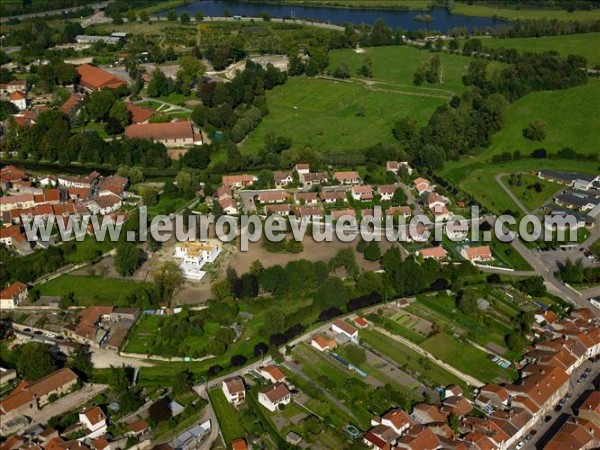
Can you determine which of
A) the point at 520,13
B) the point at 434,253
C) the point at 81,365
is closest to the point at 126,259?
the point at 81,365

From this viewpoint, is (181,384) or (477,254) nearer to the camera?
(181,384)

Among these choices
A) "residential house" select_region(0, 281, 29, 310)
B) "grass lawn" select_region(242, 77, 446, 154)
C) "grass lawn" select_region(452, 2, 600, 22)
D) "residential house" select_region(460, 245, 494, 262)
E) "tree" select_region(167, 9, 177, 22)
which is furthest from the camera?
"tree" select_region(167, 9, 177, 22)

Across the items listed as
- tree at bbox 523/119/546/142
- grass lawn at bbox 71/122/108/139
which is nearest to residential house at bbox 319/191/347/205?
tree at bbox 523/119/546/142

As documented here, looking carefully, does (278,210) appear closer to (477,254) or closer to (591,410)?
(477,254)

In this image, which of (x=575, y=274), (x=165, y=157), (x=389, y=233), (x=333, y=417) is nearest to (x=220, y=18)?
(x=165, y=157)

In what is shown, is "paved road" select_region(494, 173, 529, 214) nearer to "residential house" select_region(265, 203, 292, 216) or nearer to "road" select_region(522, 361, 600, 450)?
"residential house" select_region(265, 203, 292, 216)

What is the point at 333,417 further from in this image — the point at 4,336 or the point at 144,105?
the point at 144,105
